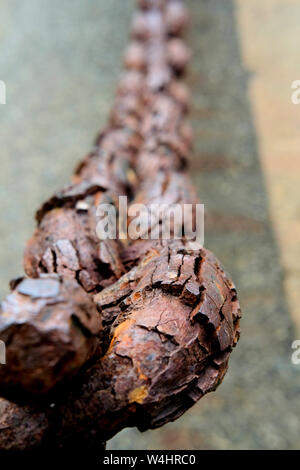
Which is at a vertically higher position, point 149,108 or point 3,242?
point 149,108

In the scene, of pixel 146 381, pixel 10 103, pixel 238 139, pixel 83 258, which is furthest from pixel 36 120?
pixel 146 381

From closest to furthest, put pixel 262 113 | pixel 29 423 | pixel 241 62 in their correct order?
pixel 29 423 < pixel 262 113 < pixel 241 62

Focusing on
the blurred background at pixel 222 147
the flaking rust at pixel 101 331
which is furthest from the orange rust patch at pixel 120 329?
the blurred background at pixel 222 147

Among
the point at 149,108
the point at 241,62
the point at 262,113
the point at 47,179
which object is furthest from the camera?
the point at 241,62

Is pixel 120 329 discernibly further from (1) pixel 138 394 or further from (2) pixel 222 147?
(2) pixel 222 147

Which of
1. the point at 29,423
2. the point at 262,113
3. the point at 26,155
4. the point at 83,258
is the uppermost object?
the point at 262,113

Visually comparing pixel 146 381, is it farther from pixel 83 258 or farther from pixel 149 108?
pixel 149 108

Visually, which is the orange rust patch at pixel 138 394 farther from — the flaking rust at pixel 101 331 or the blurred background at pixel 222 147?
the blurred background at pixel 222 147
